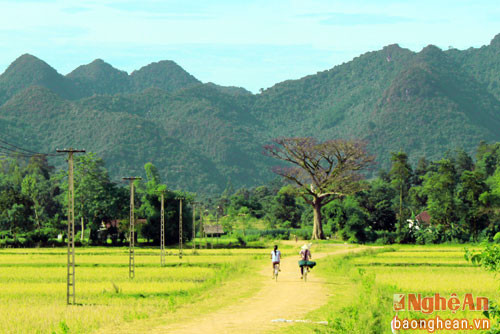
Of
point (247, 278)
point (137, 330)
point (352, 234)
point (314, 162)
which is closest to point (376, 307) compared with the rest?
point (137, 330)

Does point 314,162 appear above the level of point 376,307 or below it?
above

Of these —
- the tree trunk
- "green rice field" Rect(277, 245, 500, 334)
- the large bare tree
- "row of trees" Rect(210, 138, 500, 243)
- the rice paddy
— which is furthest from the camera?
the tree trunk

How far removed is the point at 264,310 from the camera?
76.7 feet

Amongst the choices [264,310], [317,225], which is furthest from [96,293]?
[317,225]

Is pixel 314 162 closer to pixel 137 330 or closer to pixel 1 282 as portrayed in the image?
pixel 1 282

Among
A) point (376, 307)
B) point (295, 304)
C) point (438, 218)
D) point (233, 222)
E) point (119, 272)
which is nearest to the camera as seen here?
point (376, 307)

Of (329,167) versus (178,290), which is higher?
(329,167)

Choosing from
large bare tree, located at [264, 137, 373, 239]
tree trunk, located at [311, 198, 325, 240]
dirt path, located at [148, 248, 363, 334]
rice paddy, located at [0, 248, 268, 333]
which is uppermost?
large bare tree, located at [264, 137, 373, 239]

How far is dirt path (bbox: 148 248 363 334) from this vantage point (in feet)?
64.4

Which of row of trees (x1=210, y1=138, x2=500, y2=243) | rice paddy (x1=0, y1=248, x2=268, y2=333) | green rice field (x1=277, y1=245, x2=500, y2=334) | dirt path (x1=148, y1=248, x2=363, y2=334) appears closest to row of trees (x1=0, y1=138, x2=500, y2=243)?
row of trees (x1=210, y1=138, x2=500, y2=243)

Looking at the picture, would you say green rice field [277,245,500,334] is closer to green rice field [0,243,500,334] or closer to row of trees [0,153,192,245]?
green rice field [0,243,500,334]

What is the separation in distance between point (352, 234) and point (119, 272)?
1902 inches

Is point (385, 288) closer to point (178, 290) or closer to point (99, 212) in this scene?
point (178, 290)

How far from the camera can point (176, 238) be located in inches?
3420
